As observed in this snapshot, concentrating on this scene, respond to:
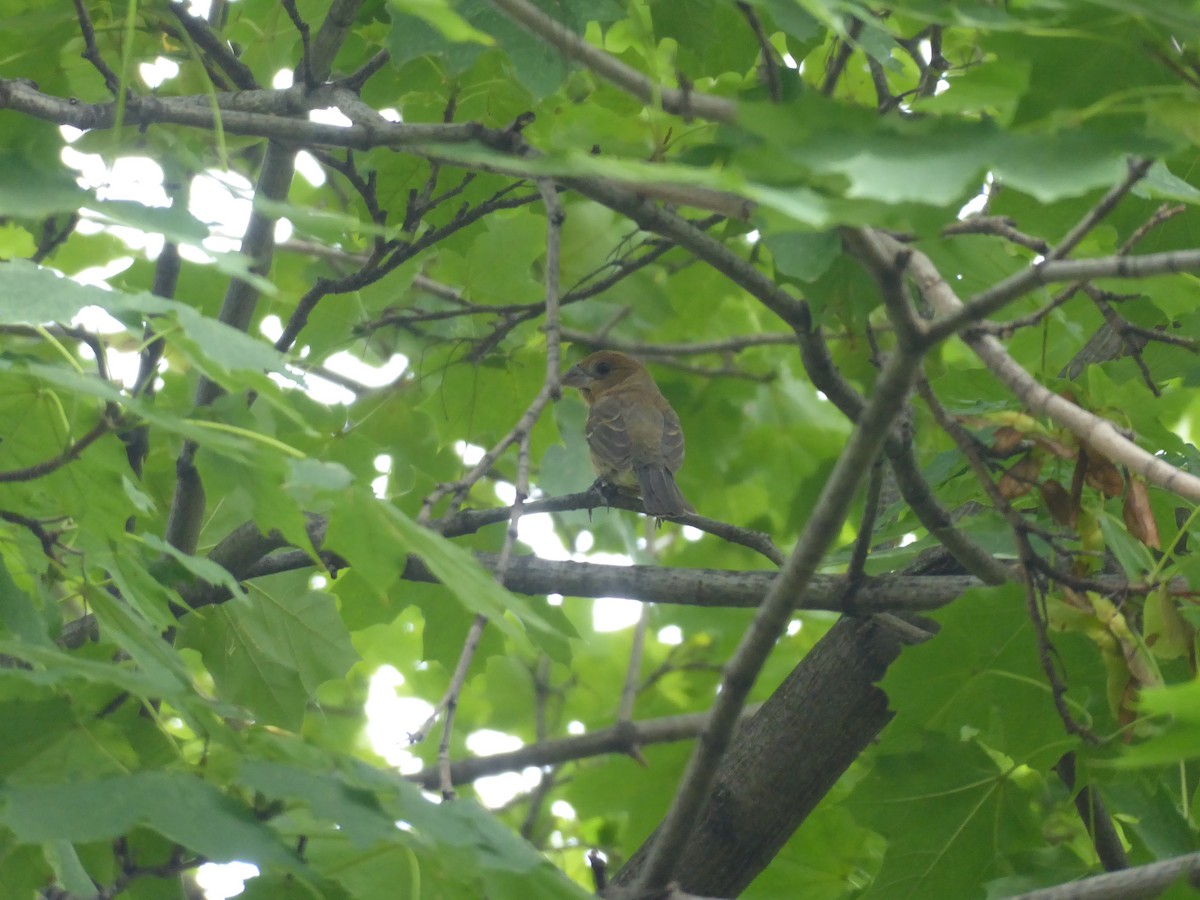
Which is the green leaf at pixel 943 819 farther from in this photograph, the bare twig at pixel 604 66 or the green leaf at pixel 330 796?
the bare twig at pixel 604 66

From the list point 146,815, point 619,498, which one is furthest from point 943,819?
point 619,498

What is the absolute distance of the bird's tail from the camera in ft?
20.2

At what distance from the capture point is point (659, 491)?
646 cm

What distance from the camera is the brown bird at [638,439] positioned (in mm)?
6551

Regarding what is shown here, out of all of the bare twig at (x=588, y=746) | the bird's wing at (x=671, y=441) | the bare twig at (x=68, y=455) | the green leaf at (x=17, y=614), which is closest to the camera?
the bare twig at (x=68, y=455)

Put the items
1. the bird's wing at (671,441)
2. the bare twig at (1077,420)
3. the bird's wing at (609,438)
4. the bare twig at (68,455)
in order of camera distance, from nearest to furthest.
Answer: the bare twig at (1077,420) → the bare twig at (68,455) → the bird's wing at (609,438) → the bird's wing at (671,441)

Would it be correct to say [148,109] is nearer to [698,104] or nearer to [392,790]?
[698,104]

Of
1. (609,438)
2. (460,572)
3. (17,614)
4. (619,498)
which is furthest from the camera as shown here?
(609,438)

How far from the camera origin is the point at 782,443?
25.4 ft

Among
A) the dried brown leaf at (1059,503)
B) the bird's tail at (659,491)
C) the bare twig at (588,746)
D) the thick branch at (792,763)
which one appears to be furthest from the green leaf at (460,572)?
the bird's tail at (659,491)

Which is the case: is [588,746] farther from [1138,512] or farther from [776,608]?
[776,608]

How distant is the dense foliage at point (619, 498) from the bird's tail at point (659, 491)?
26.1 inches

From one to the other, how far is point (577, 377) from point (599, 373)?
17 cm

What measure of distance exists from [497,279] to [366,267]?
2.83ft
